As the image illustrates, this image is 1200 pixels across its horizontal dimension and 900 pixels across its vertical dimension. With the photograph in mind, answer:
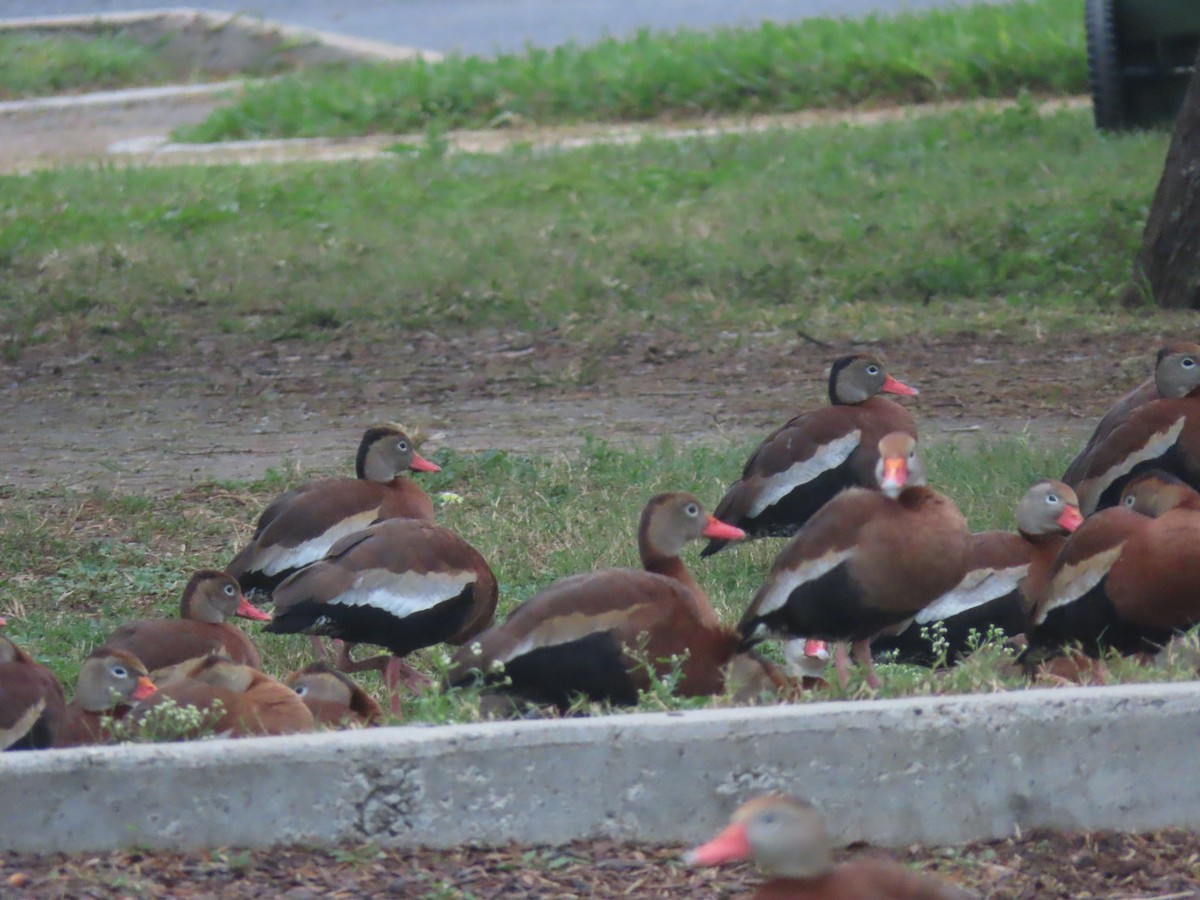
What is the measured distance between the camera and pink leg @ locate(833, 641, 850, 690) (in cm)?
478

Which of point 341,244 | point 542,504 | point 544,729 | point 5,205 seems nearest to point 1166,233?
point 542,504

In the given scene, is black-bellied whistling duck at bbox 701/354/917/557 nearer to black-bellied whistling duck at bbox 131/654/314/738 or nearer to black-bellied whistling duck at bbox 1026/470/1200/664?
black-bellied whistling duck at bbox 1026/470/1200/664

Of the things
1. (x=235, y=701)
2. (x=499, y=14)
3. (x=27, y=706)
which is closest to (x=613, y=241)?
(x=235, y=701)

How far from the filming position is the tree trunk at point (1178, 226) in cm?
988

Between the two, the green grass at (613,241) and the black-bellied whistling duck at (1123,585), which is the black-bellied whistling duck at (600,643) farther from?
the green grass at (613,241)

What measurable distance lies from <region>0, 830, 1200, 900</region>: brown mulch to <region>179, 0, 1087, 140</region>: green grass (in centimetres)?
1244

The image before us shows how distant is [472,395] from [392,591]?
13.0ft

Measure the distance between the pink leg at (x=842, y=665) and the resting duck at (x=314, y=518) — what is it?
1.82 metres

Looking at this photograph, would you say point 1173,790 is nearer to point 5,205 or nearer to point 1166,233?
point 1166,233

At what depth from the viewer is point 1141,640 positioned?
16.7 feet

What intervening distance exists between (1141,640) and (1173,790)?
100 cm

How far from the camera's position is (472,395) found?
945 centimetres

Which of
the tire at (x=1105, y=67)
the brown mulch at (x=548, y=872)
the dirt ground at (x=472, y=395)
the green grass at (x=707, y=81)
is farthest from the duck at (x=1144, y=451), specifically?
the green grass at (x=707, y=81)

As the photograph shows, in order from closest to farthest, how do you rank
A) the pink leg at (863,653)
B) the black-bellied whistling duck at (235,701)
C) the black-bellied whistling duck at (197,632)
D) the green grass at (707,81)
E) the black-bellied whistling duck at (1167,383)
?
the black-bellied whistling duck at (235,701) → the pink leg at (863,653) → the black-bellied whistling duck at (197,632) → the black-bellied whistling duck at (1167,383) → the green grass at (707,81)
